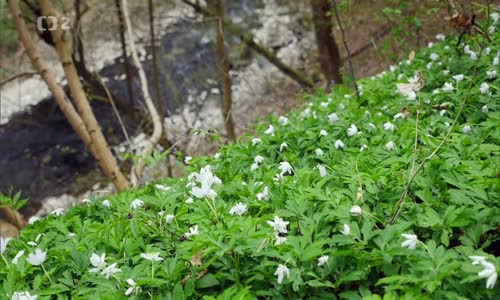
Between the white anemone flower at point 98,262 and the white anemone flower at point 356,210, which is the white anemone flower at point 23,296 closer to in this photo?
the white anemone flower at point 98,262

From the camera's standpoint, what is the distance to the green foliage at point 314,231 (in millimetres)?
1368

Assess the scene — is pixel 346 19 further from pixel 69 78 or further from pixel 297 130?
pixel 297 130

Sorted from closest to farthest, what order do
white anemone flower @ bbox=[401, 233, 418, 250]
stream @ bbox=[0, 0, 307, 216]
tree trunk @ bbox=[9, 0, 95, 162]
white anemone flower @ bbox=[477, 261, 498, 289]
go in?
white anemone flower @ bbox=[477, 261, 498, 289] < white anemone flower @ bbox=[401, 233, 418, 250] < tree trunk @ bbox=[9, 0, 95, 162] < stream @ bbox=[0, 0, 307, 216]

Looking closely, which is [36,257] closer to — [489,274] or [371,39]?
[489,274]

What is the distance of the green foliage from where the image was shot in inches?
53.9

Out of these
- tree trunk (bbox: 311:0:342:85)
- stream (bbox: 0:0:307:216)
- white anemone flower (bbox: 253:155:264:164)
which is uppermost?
white anemone flower (bbox: 253:155:264:164)

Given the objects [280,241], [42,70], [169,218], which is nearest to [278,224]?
[280,241]

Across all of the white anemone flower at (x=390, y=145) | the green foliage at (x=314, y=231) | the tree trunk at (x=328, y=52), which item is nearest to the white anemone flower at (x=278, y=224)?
the green foliage at (x=314, y=231)

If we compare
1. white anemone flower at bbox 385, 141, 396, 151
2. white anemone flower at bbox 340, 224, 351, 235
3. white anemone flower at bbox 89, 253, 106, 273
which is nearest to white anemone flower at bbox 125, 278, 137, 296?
white anemone flower at bbox 89, 253, 106, 273

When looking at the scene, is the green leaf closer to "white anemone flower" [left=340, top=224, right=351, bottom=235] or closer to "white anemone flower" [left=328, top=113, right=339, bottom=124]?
"white anemone flower" [left=340, top=224, right=351, bottom=235]

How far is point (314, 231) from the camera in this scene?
159 centimetres

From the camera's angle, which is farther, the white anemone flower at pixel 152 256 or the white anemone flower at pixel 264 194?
the white anemone flower at pixel 264 194

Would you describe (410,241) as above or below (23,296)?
above

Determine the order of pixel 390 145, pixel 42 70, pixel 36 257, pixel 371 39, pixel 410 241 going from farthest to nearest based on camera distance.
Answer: pixel 42 70 → pixel 371 39 → pixel 390 145 → pixel 36 257 → pixel 410 241
